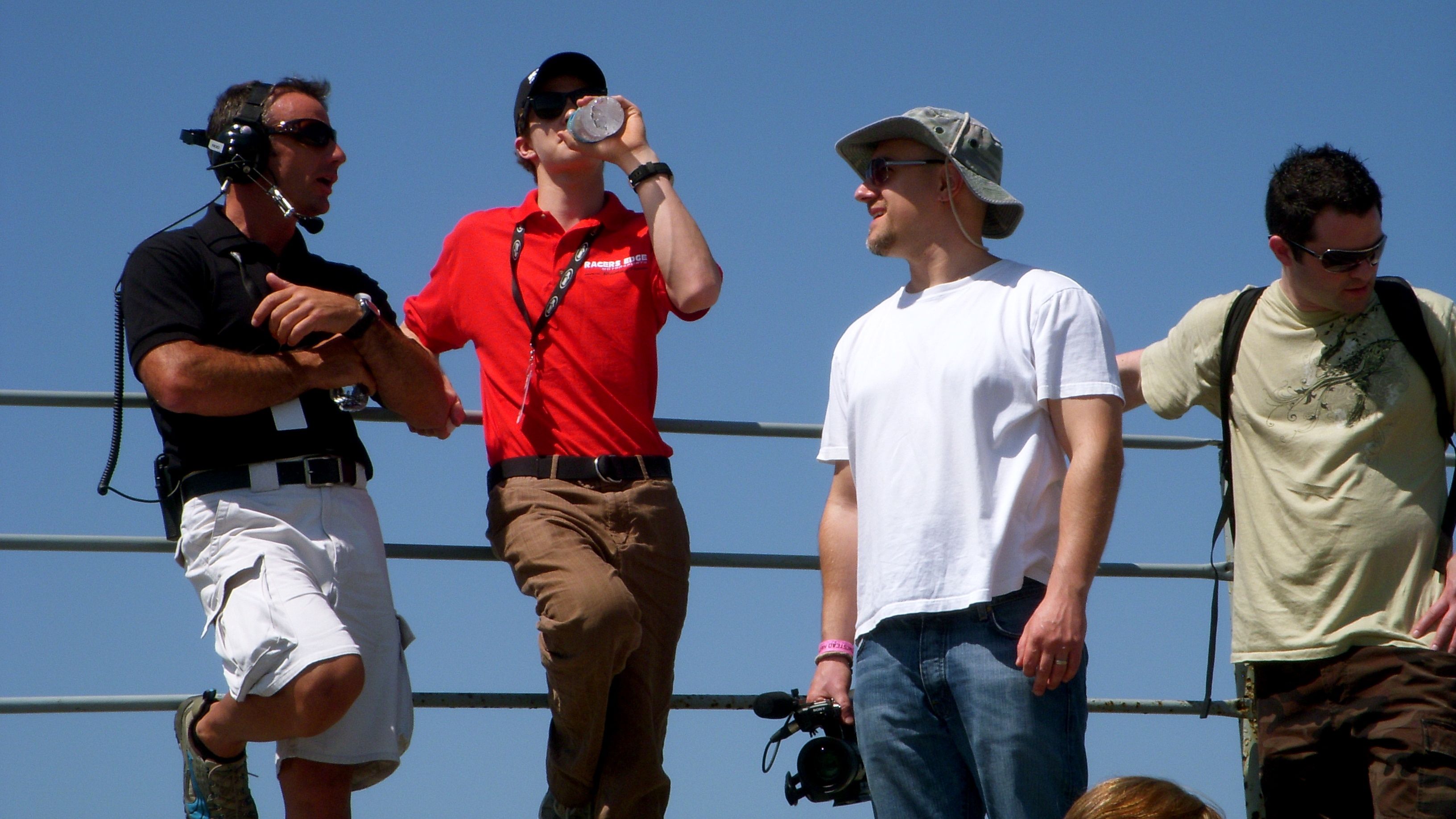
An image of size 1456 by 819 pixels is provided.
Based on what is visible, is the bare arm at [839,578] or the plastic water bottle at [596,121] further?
the plastic water bottle at [596,121]

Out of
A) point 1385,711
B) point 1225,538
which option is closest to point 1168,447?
point 1225,538

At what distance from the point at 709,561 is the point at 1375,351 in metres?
1.81

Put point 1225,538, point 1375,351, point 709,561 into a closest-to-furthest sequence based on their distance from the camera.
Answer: point 1375,351 → point 709,561 → point 1225,538

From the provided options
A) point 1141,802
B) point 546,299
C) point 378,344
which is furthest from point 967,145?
point 1141,802

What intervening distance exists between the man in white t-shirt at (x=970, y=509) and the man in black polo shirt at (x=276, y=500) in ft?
3.58

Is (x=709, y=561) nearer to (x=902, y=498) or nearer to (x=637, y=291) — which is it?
(x=637, y=291)

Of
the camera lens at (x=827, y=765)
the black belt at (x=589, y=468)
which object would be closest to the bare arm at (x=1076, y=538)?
the camera lens at (x=827, y=765)

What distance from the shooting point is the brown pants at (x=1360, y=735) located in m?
3.57

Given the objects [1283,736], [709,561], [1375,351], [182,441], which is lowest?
[1283,736]

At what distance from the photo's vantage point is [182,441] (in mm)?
3795

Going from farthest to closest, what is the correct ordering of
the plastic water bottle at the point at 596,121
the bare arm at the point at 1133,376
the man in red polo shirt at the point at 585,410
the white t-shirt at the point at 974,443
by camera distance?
the bare arm at the point at 1133,376 < the plastic water bottle at the point at 596,121 < the man in red polo shirt at the point at 585,410 < the white t-shirt at the point at 974,443

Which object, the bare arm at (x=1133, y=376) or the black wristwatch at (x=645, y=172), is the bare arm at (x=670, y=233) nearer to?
the black wristwatch at (x=645, y=172)

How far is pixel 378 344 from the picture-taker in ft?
12.9

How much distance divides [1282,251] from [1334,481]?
0.60 m
